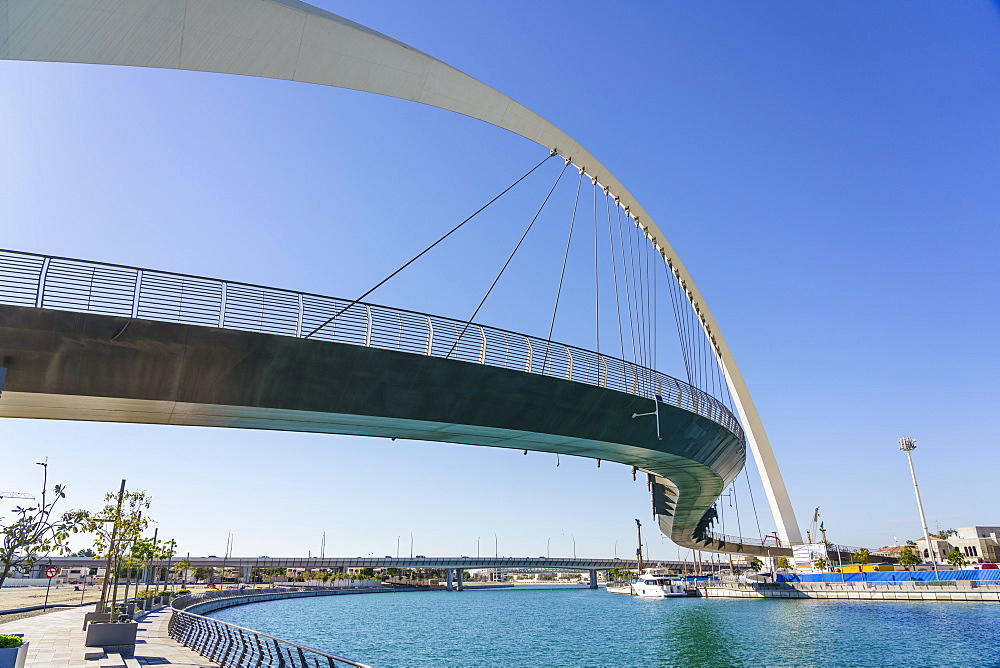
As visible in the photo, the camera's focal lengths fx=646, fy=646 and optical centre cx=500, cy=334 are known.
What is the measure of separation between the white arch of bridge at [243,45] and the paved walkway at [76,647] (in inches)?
536

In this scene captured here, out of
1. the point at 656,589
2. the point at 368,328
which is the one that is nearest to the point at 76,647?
the point at 368,328

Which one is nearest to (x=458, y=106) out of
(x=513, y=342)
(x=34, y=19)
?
(x=513, y=342)

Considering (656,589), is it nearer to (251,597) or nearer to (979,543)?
(251,597)

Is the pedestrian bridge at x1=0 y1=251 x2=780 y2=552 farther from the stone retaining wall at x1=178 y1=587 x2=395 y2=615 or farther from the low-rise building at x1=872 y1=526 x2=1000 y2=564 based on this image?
the low-rise building at x1=872 y1=526 x2=1000 y2=564

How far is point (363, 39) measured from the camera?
17219 millimetres

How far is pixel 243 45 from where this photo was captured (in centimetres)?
1434

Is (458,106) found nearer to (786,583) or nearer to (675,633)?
(675,633)

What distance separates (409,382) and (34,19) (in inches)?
447

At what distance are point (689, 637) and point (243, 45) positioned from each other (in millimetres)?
34910

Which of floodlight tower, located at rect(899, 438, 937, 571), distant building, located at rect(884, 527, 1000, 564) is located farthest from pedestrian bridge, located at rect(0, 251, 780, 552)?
distant building, located at rect(884, 527, 1000, 564)

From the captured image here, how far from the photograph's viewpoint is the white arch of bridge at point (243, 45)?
11047 mm

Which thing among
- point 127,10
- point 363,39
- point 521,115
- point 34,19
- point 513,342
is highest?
point 521,115

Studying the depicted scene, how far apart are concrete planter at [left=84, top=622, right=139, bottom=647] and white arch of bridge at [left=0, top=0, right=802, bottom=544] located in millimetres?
15305

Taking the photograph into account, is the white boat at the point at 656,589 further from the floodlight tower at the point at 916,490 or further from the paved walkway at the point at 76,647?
the paved walkway at the point at 76,647
